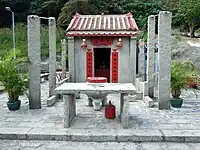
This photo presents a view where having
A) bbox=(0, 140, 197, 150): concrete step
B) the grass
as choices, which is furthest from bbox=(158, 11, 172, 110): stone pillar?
the grass

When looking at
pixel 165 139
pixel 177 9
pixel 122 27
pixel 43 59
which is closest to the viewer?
pixel 165 139

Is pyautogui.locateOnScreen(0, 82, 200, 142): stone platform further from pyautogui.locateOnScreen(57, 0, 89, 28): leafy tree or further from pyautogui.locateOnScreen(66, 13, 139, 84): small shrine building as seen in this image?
pyautogui.locateOnScreen(57, 0, 89, 28): leafy tree

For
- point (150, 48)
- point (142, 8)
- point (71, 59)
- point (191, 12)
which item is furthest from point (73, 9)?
point (150, 48)

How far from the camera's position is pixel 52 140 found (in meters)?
5.71

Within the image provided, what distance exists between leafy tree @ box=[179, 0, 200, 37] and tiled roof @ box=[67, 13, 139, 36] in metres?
10.3

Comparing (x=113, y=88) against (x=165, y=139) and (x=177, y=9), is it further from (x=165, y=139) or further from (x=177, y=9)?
(x=177, y=9)

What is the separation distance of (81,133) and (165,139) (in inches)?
66.0

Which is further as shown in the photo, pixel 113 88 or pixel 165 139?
pixel 113 88

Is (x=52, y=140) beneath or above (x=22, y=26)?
beneath

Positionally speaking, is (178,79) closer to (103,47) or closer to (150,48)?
(150,48)

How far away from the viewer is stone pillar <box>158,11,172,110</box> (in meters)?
7.84

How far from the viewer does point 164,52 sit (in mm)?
7910

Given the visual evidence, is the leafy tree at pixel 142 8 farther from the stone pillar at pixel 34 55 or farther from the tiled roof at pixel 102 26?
the stone pillar at pixel 34 55

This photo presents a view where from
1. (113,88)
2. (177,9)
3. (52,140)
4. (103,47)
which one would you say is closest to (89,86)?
(113,88)
